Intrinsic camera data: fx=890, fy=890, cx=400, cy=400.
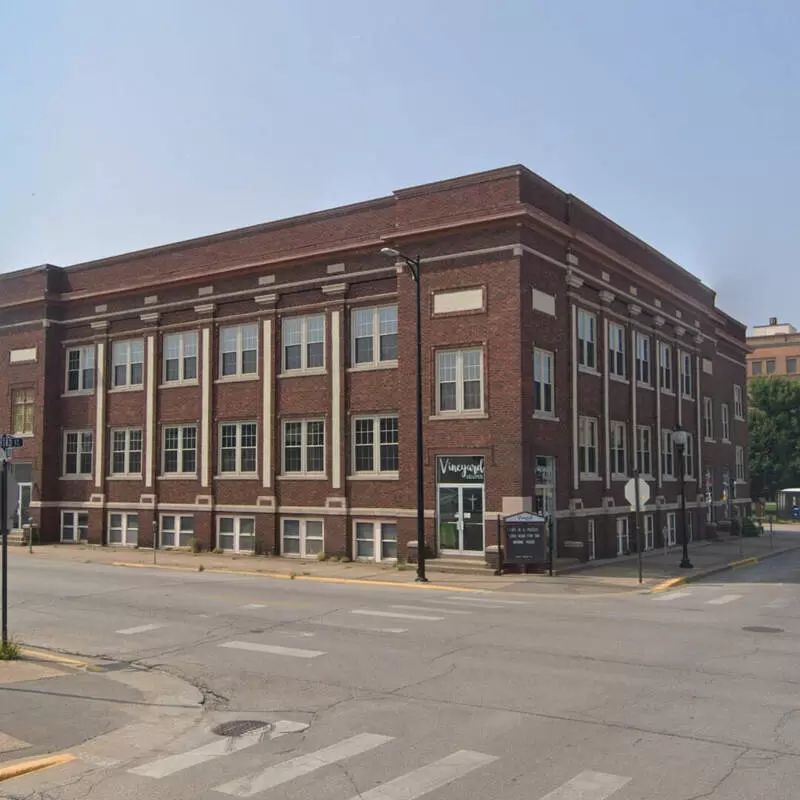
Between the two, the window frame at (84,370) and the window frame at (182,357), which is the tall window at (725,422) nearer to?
the window frame at (182,357)

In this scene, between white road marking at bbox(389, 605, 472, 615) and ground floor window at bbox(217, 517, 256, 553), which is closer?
white road marking at bbox(389, 605, 472, 615)

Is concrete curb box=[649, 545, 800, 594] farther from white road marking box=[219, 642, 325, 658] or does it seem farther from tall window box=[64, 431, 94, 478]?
tall window box=[64, 431, 94, 478]

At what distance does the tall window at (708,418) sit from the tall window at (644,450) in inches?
321

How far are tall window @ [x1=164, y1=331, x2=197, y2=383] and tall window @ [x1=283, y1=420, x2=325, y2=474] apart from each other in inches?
204

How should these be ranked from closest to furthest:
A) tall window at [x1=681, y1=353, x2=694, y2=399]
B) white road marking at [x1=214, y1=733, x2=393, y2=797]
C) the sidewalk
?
white road marking at [x1=214, y1=733, x2=393, y2=797]
the sidewalk
tall window at [x1=681, y1=353, x2=694, y2=399]

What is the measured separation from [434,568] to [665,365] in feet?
53.9

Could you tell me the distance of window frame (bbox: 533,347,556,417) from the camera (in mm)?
26422

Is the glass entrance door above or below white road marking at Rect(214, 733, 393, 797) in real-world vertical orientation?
above

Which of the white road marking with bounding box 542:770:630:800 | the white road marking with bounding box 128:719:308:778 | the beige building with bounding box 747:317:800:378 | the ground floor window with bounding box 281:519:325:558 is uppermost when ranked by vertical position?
the beige building with bounding box 747:317:800:378

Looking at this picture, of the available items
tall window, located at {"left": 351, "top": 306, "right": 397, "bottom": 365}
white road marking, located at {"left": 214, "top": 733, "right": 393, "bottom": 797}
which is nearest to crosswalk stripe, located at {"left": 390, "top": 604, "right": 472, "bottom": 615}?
white road marking, located at {"left": 214, "top": 733, "right": 393, "bottom": 797}

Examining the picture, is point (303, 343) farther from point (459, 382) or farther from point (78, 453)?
point (78, 453)

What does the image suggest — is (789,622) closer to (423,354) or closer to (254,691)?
(254,691)

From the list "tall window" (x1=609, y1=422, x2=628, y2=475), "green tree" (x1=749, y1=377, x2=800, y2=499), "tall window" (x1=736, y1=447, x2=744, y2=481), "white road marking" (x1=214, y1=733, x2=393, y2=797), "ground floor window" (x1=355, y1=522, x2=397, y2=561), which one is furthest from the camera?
"green tree" (x1=749, y1=377, x2=800, y2=499)

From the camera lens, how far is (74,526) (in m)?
36.9
